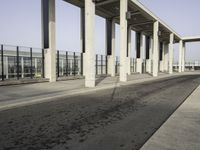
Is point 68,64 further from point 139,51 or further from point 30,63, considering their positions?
point 139,51

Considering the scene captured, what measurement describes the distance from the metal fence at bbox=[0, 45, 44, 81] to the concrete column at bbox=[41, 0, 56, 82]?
67 centimetres

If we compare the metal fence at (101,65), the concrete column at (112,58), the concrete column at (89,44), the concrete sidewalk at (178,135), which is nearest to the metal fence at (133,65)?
the concrete column at (112,58)

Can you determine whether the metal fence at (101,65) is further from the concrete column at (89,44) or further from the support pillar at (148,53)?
the support pillar at (148,53)

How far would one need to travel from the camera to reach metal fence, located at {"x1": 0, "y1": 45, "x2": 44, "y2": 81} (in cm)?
1591

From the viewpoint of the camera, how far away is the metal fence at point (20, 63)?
15.9 m

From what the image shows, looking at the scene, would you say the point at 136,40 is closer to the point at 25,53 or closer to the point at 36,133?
the point at 25,53

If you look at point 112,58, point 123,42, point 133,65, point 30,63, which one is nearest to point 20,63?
point 30,63

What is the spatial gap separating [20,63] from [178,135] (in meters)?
16.1

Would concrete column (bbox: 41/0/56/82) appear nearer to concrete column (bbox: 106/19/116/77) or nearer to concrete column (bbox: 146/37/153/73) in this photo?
concrete column (bbox: 106/19/116/77)

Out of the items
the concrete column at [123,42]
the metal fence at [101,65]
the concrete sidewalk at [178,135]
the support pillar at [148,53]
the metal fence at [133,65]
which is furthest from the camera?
the support pillar at [148,53]

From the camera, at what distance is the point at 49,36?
18.5m

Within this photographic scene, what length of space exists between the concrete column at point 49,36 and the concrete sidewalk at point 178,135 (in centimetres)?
1437

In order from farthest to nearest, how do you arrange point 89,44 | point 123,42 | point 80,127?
point 123,42, point 89,44, point 80,127

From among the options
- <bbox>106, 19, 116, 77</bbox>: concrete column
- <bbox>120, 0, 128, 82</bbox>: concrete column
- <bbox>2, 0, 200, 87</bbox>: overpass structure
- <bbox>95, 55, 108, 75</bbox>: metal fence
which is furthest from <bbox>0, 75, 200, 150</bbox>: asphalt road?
<bbox>106, 19, 116, 77</bbox>: concrete column
